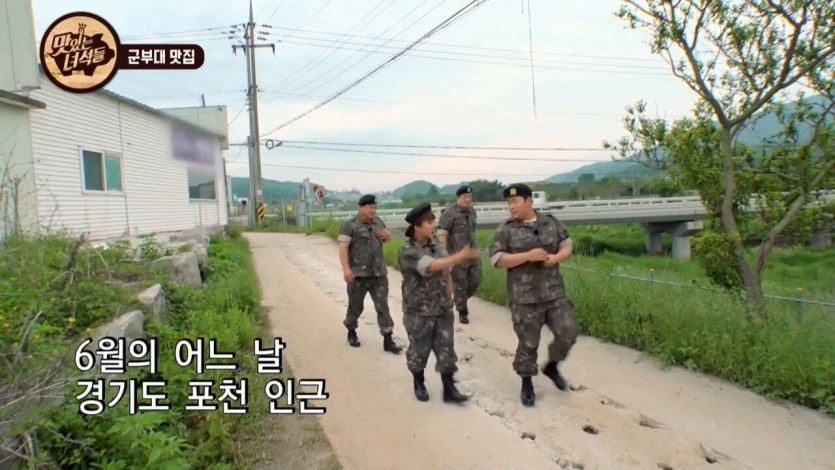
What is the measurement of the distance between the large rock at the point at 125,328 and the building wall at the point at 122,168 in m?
3.83

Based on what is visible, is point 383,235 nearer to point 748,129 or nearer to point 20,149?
point 748,129

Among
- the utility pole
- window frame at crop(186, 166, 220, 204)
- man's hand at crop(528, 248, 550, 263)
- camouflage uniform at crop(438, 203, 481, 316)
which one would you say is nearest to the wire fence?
camouflage uniform at crop(438, 203, 481, 316)

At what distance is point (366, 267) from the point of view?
18.0ft

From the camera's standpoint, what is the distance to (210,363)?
4.43 m

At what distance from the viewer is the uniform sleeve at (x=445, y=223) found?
257 inches

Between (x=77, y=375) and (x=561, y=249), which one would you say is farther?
(x=561, y=249)

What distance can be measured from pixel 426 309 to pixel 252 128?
25.3 m

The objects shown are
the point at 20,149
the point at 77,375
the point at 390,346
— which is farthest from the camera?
the point at 20,149

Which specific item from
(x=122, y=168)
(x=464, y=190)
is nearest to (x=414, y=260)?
(x=464, y=190)

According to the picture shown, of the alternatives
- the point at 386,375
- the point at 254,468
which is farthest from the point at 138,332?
the point at 386,375

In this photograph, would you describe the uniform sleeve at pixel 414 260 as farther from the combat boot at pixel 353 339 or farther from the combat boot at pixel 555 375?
the combat boot at pixel 353 339

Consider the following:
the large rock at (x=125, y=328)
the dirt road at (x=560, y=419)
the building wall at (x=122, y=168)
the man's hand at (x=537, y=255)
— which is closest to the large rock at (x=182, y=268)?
the building wall at (x=122, y=168)

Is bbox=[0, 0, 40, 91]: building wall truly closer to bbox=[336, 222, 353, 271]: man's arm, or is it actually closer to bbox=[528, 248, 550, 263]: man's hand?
bbox=[336, 222, 353, 271]: man's arm

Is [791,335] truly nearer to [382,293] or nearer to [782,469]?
[782,469]
